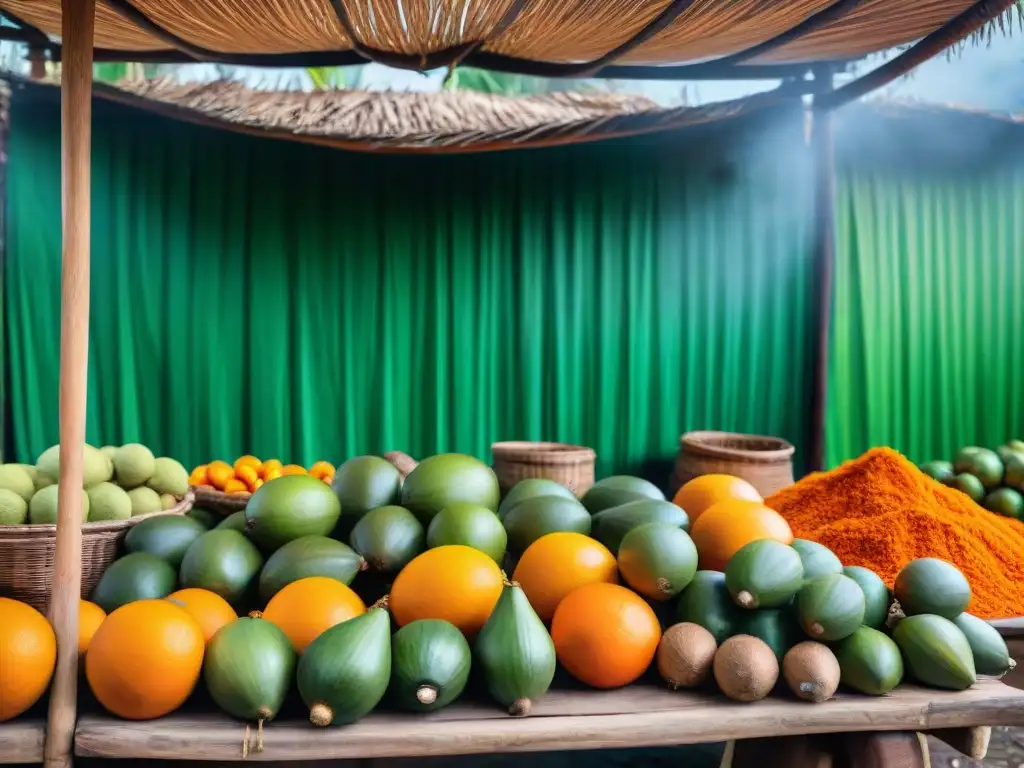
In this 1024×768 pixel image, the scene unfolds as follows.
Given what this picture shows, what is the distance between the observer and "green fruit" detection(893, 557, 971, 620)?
135cm

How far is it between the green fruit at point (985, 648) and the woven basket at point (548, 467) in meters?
1.81

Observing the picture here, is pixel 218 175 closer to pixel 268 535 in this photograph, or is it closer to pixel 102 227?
pixel 102 227

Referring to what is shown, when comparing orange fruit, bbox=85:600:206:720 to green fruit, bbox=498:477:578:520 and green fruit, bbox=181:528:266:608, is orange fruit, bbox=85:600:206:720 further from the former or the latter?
green fruit, bbox=498:477:578:520

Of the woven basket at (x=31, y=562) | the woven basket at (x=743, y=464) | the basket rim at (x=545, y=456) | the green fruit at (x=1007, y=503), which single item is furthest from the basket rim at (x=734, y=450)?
the woven basket at (x=31, y=562)

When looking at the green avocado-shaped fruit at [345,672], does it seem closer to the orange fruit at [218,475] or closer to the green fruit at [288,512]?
the green fruit at [288,512]

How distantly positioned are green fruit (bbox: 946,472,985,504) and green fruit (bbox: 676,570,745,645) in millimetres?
2223

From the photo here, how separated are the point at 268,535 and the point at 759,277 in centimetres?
359

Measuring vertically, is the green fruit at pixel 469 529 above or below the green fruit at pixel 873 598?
above

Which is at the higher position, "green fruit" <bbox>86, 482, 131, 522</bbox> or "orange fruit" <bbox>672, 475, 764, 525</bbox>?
"orange fruit" <bbox>672, 475, 764, 525</bbox>

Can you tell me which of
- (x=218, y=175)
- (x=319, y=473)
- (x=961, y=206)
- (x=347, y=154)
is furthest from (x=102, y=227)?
(x=961, y=206)

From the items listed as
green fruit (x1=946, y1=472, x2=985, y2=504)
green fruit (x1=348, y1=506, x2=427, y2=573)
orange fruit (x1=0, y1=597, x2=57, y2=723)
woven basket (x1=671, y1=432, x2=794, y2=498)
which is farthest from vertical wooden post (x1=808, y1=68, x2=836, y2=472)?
orange fruit (x1=0, y1=597, x2=57, y2=723)

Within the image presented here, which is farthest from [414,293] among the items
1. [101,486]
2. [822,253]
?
[101,486]

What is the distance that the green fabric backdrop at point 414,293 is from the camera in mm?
3889

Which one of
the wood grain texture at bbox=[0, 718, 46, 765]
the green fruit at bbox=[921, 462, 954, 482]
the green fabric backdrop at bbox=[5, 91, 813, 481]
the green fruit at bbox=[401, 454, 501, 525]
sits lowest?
the wood grain texture at bbox=[0, 718, 46, 765]
